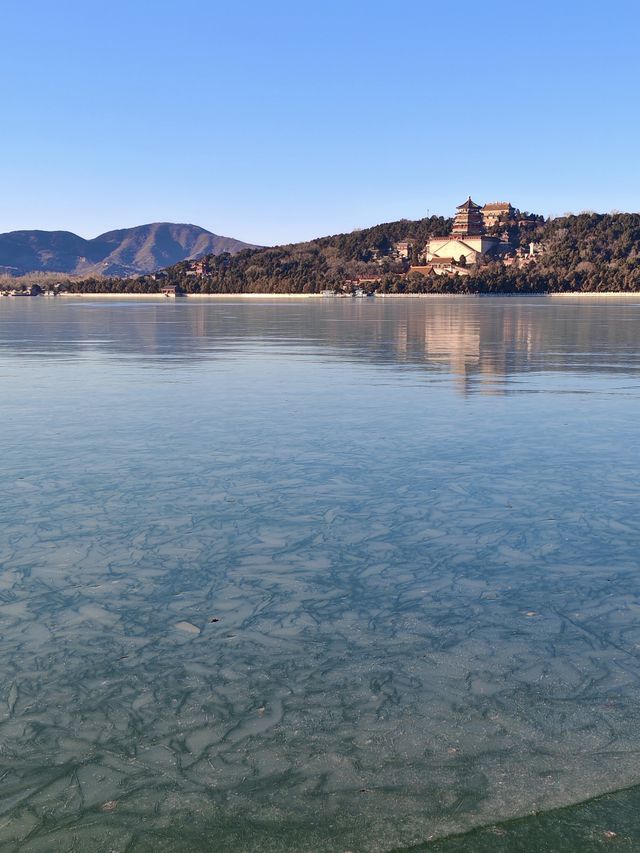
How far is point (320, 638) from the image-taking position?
235 inches

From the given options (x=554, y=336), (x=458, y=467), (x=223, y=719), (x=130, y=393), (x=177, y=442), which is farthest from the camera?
(x=554, y=336)

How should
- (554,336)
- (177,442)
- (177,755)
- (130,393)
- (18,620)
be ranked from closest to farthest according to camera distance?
(177,755) → (18,620) → (177,442) → (130,393) → (554,336)

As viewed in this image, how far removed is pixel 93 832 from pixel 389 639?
2574 millimetres

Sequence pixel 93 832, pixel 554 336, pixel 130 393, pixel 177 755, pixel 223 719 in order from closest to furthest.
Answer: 1. pixel 93 832
2. pixel 177 755
3. pixel 223 719
4. pixel 130 393
5. pixel 554 336

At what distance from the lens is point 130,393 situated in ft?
60.8

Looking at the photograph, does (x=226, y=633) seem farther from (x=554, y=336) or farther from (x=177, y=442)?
(x=554, y=336)

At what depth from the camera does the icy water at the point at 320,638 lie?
161 inches

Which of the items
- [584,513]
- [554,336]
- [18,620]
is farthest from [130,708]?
[554,336]

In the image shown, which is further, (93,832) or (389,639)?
(389,639)

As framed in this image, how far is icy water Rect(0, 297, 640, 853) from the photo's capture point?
4.08m

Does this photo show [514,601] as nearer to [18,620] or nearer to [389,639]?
[389,639]

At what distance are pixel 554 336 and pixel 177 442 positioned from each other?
28082mm

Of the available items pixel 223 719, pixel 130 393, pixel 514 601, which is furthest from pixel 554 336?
pixel 223 719

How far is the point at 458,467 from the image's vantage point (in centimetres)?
1112
